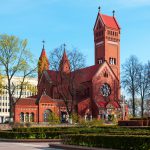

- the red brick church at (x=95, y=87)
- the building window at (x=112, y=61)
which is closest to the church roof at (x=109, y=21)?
the red brick church at (x=95, y=87)

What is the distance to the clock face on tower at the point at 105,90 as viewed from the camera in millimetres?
80775


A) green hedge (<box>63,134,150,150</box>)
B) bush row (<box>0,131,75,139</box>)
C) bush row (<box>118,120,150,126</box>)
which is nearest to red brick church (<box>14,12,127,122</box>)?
bush row (<box>118,120,150,126</box>)

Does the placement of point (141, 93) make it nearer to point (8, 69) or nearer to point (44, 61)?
point (44, 61)

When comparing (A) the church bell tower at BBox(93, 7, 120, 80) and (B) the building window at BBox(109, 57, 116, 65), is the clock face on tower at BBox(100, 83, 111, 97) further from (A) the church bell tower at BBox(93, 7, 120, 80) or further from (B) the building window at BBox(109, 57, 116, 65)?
(B) the building window at BBox(109, 57, 116, 65)

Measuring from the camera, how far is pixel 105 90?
267 ft

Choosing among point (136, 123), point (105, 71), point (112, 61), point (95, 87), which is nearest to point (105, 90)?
point (95, 87)

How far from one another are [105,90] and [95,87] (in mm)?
3759

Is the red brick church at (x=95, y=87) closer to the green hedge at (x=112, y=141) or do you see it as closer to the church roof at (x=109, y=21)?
the church roof at (x=109, y=21)

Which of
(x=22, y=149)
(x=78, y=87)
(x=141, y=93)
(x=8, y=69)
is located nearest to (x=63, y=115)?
(x=78, y=87)

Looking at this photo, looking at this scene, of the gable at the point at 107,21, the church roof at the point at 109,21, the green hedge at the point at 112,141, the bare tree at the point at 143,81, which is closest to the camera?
the green hedge at the point at 112,141

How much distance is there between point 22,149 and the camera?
21.5m

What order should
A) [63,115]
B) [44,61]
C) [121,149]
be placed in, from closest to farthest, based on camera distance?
1. [121,149]
2. [44,61]
3. [63,115]

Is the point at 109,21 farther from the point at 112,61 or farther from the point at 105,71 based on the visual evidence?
the point at 105,71

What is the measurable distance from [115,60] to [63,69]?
18.8 m
